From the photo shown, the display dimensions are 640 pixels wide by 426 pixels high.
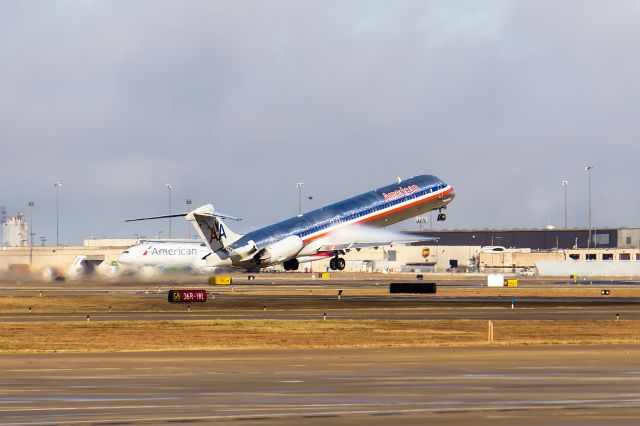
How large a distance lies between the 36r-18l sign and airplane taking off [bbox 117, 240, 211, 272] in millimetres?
17993

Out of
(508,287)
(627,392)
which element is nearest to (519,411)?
(627,392)

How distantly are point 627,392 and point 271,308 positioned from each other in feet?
186

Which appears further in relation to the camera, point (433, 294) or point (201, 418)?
point (433, 294)

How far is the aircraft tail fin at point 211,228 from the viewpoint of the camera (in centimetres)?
11482

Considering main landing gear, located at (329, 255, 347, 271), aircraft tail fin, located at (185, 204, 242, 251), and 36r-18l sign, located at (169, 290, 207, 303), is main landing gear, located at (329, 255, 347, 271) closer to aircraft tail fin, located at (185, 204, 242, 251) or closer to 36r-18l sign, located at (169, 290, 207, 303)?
aircraft tail fin, located at (185, 204, 242, 251)

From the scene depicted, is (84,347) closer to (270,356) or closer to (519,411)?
(270,356)

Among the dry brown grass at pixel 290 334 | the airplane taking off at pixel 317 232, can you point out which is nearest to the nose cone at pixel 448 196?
the airplane taking off at pixel 317 232

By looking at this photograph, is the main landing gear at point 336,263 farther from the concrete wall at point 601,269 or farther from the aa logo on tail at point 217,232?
the concrete wall at point 601,269

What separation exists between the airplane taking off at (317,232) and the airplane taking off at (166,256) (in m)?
3.25

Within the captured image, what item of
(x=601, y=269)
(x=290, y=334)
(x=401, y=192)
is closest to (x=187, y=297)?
(x=401, y=192)

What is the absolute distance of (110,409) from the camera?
31.0 meters

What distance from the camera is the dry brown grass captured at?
58.7 meters

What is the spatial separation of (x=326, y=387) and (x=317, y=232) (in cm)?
7995

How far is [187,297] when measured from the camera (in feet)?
323
